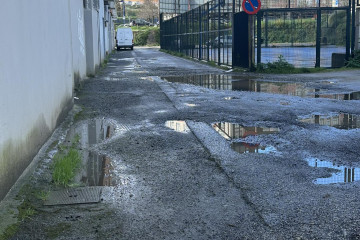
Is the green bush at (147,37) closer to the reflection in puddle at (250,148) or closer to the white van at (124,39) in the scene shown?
the white van at (124,39)

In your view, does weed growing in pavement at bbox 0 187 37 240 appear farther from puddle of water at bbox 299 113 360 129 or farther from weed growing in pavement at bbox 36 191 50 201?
puddle of water at bbox 299 113 360 129

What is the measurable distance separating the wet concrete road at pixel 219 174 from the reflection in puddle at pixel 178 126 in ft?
0.05

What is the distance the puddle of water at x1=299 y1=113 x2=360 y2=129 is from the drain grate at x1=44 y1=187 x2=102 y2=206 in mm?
4372

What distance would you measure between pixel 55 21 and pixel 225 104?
158 inches

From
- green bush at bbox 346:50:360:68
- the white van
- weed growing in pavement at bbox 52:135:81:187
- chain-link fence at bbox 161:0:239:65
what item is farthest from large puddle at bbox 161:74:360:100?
the white van

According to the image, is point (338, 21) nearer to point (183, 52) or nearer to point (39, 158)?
point (39, 158)

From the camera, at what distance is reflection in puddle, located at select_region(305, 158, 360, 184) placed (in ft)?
15.6

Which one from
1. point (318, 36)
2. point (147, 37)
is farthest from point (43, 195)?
point (147, 37)

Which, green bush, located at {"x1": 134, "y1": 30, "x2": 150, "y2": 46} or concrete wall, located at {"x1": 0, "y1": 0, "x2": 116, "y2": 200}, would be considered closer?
concrete wall, located at {"x1": 0, "y1": 0, "x2": 116, "y2": 200}

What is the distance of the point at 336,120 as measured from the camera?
7.89m

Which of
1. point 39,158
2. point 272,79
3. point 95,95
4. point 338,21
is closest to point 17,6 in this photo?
point 39,158

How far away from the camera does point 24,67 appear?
5.00 metres

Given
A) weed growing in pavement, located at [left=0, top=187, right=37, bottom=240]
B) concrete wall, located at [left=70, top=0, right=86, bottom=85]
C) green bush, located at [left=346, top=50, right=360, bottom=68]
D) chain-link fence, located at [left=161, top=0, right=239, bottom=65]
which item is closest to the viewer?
weed growing in pavement, located at [left=0, top=187, right=37, bottom=240]

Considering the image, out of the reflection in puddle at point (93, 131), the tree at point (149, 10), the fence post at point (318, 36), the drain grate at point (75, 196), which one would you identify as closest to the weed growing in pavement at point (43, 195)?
the drain grate at point (75, 196)
